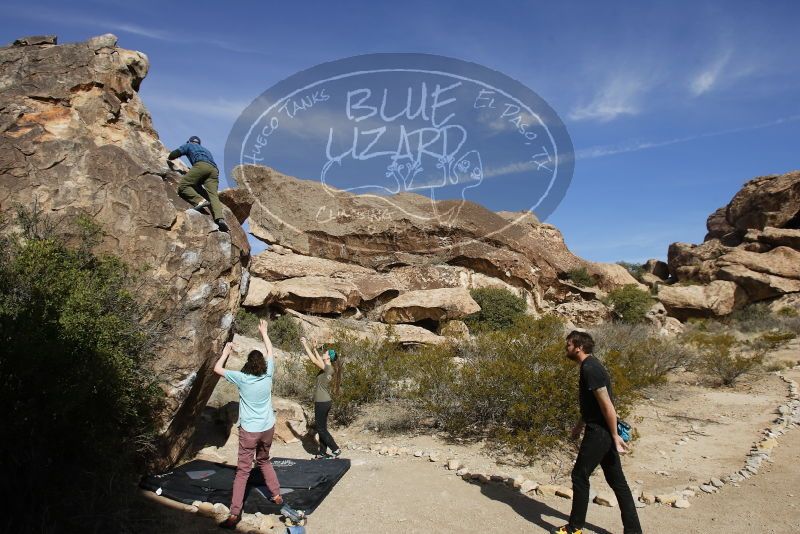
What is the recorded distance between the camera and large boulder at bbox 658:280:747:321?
2438 cm

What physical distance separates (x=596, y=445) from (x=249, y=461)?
2.78m

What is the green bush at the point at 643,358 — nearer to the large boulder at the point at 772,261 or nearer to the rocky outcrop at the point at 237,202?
the rocky outcrop at the point at 237,202

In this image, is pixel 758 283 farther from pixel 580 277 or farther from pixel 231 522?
pixel 231 522

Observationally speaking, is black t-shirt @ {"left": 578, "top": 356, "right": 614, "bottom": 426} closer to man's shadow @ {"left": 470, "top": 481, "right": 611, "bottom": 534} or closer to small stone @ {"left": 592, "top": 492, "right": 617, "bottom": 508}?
man's shadow @ {"left": 470, "top": 481, "right": 611, "bottom": 534}

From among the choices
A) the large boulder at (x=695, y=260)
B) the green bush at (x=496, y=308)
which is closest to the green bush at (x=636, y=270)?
the large boulder at (x=695, y=260)

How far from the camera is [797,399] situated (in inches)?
362

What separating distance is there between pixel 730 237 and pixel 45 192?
114ft

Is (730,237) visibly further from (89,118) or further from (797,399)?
(89,118)

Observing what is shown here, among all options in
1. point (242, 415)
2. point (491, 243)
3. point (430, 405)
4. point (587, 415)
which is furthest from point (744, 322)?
point (242, 415)

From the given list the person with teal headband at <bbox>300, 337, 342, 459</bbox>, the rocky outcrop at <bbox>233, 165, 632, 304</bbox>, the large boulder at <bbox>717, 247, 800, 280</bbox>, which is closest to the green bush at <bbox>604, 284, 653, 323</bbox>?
the rocky outcrop at <bbox>233, 165, 632, 304</bbox>

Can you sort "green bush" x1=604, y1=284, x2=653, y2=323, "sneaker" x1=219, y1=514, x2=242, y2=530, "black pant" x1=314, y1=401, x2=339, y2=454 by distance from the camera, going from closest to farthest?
"sneaker" x1=219, y1=514, x2=242, y2=530
"black pant" x1=314, y1=401, x2=339, y2=454
"green bush" x1=604, y1=284, x2=653, y2=323

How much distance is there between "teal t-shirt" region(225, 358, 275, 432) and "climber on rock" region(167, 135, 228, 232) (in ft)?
6.96

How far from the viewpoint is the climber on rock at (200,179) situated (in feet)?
19.5

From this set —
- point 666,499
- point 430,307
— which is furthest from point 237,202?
point 666,499
